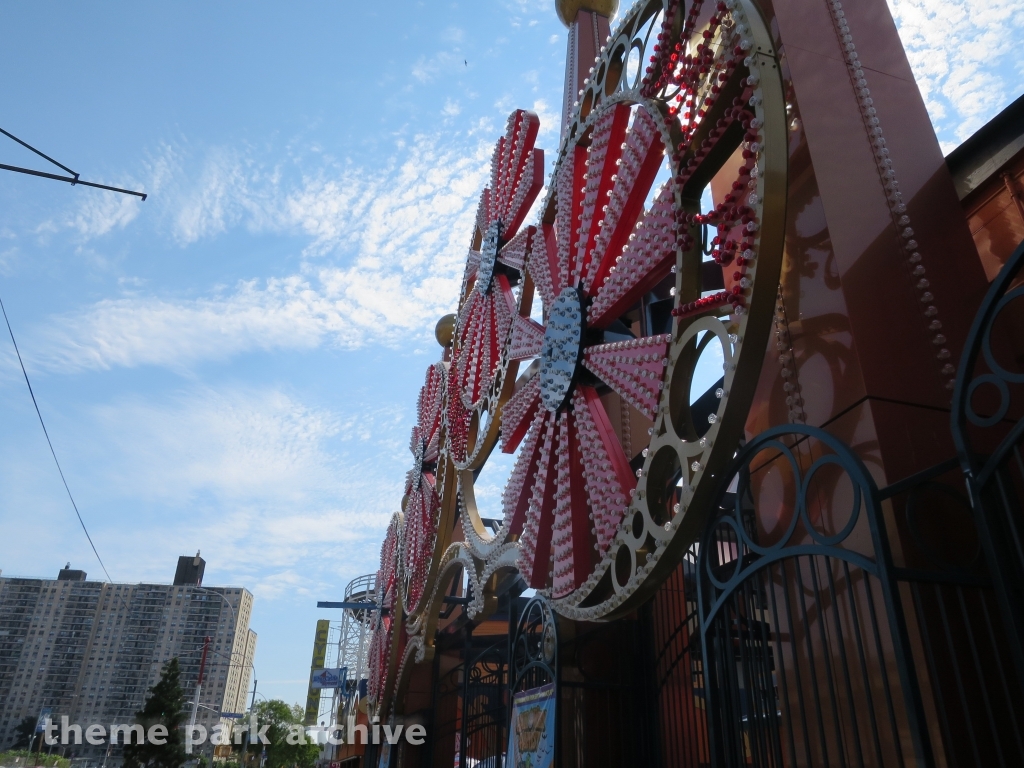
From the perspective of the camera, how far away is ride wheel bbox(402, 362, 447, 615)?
11.3 metres

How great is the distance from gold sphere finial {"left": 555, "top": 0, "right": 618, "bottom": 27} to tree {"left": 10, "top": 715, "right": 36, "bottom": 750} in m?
81.3

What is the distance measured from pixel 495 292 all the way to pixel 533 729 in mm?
5496

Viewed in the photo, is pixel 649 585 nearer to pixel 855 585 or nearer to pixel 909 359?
pixel 855 585

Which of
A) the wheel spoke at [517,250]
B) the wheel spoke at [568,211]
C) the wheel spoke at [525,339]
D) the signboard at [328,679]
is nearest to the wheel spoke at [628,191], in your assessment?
the wheel spoke at [568,211]

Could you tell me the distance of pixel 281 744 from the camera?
57125 mm

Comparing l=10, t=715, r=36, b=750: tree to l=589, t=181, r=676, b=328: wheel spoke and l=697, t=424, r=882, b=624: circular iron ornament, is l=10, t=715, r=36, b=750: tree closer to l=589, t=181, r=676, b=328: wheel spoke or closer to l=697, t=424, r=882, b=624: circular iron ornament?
l=589, t=181, r=676, b=328: wheel spoke

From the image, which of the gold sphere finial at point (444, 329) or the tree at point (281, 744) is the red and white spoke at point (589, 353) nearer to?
the gold sphere finial at point (444, 329)

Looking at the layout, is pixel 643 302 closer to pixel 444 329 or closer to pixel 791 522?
pixel 791 522

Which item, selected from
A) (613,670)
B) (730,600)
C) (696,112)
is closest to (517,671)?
(613,670)

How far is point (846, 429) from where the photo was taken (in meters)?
4.24

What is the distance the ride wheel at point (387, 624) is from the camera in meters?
12.5

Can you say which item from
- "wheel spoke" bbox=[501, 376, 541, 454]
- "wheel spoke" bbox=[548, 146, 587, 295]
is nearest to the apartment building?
"wheel spoke" bbox=[501, 376, 541, 454]

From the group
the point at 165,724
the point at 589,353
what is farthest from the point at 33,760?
the point at 589,353

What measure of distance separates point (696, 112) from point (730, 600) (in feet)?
10.2
